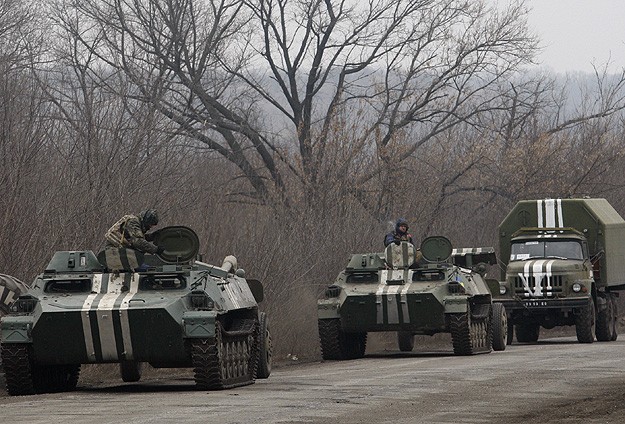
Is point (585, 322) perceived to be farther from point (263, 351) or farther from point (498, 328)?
point (263, 351)

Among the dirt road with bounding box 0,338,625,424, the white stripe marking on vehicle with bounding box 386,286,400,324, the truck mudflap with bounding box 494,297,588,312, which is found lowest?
the dirt road with bounding box 0,338,625,424

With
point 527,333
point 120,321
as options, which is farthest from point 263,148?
point 120,321

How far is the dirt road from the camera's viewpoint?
1291cm

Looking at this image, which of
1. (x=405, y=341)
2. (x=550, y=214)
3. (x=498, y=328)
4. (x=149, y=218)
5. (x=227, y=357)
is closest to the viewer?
(x=227, y=357)

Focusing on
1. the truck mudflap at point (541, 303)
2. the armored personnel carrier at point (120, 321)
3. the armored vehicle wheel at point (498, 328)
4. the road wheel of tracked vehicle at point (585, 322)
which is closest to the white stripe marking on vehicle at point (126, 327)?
the armored personnel carrier at point (120, 321)

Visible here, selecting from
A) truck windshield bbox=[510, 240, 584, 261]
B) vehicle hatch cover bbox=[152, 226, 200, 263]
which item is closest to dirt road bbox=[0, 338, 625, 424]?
vehicle hatch cover bbox=[152, 226, 200, 263]

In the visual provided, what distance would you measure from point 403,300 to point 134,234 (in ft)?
24.1

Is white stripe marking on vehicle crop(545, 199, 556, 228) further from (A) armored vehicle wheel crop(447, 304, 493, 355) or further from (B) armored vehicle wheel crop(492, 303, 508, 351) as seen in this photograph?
(A) armored vehicle wheel crop(447, 304, 493, 355)

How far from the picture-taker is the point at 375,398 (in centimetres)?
1489

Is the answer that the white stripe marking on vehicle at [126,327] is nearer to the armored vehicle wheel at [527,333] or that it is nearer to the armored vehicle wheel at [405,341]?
the armored vehicle wheel at [405,341]

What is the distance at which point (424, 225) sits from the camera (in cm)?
3753

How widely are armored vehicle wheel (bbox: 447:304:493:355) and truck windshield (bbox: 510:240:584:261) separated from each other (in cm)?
422

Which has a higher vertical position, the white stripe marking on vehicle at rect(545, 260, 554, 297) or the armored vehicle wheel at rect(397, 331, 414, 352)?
the white stripe marking on vehicle at rect(545, 260, 554, 297)

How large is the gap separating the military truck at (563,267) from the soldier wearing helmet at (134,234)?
13.1 metres
